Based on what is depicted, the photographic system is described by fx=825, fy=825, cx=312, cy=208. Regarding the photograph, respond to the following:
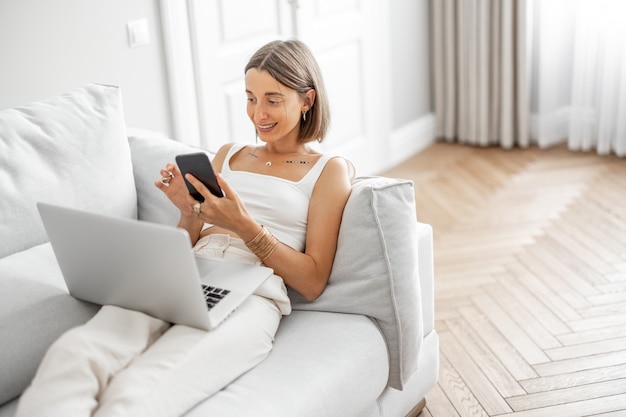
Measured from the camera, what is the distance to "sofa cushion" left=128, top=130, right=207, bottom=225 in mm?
2184

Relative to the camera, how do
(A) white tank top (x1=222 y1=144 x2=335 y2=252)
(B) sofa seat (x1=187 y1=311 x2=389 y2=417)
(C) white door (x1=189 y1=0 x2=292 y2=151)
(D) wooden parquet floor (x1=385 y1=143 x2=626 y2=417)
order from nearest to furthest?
Result: 1. (B) sofa seat (x1=187 y1=311 x2=389 y2=417)
2. (A) white tank top (x1=222 y1=144 x2=335 y2=252)
3. (D) wooden parquet floor (x1=385 y1=143 x2=626 y2=417)
4. (C) white door (x1=189 y1=0 x2=292 y2=151)

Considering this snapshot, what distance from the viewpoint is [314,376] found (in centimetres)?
171

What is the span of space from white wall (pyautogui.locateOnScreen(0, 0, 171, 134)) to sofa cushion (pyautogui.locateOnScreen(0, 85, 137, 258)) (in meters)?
0.53

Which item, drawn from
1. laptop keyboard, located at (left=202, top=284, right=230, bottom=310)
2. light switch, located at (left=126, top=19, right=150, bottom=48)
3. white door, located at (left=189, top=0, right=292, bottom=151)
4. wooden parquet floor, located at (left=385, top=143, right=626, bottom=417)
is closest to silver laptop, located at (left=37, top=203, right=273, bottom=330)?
laptop keyboard, located at (left=202, top=284, right=230, bottom=310)

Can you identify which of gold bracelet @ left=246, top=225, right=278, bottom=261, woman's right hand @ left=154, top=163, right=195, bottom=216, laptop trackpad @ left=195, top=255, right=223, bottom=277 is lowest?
laptop trackpad @ left=195, top=255, right=223, bottom=277

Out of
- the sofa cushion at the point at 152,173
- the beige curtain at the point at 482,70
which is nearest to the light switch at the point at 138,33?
the sofa cushion at the point at 152,173

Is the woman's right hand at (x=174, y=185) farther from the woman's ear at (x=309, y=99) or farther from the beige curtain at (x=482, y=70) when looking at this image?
the beige curtain at (x=482, y=70)

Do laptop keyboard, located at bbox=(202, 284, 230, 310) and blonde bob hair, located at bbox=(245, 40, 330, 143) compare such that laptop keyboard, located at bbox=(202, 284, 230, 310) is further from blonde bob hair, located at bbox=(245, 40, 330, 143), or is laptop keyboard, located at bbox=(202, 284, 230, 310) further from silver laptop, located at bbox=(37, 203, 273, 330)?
blonde bob hair, located at bbox=(245, 40, 330, 143)

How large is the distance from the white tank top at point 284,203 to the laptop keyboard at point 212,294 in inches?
9.3

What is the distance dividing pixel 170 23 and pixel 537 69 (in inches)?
84.1

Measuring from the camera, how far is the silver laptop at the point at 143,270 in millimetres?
1564

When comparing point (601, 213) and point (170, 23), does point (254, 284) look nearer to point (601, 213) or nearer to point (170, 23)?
point (170, 23)

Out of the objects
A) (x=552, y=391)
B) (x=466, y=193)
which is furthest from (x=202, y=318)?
(x=466, y=193)

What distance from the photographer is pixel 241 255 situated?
1.92m
